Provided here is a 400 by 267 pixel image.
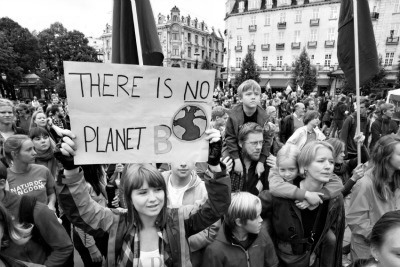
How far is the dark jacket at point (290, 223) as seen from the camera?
214 centimetres

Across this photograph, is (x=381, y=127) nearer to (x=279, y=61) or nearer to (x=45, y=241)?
(x=45, y=241)

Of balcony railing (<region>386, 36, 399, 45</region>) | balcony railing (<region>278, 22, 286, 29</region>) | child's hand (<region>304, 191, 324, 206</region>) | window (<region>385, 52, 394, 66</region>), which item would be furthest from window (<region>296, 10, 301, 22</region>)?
child's hand (<region>304, 191, 324, 206</region>)

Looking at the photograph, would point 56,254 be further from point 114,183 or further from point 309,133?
point 309,133

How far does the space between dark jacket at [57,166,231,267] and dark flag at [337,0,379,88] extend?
2.83 meters

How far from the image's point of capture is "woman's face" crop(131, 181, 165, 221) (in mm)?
1615

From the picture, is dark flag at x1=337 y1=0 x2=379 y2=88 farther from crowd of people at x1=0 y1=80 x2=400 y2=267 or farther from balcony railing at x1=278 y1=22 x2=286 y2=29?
balcony railing at x1=278 y1=22 x2=286 y2=29

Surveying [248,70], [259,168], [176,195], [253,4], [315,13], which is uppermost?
[253,4]

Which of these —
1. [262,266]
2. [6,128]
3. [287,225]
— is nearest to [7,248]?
[262,266]

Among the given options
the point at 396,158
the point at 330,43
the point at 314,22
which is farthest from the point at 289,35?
the point at 396,158

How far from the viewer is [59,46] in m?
47.1

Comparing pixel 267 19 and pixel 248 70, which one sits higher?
pixel 267 19

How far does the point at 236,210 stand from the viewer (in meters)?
1.99

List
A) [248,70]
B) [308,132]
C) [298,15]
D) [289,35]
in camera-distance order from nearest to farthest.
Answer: [308,132] → [298,15] → [248,70] → [289,35]

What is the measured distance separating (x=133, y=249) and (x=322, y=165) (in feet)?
5.04
